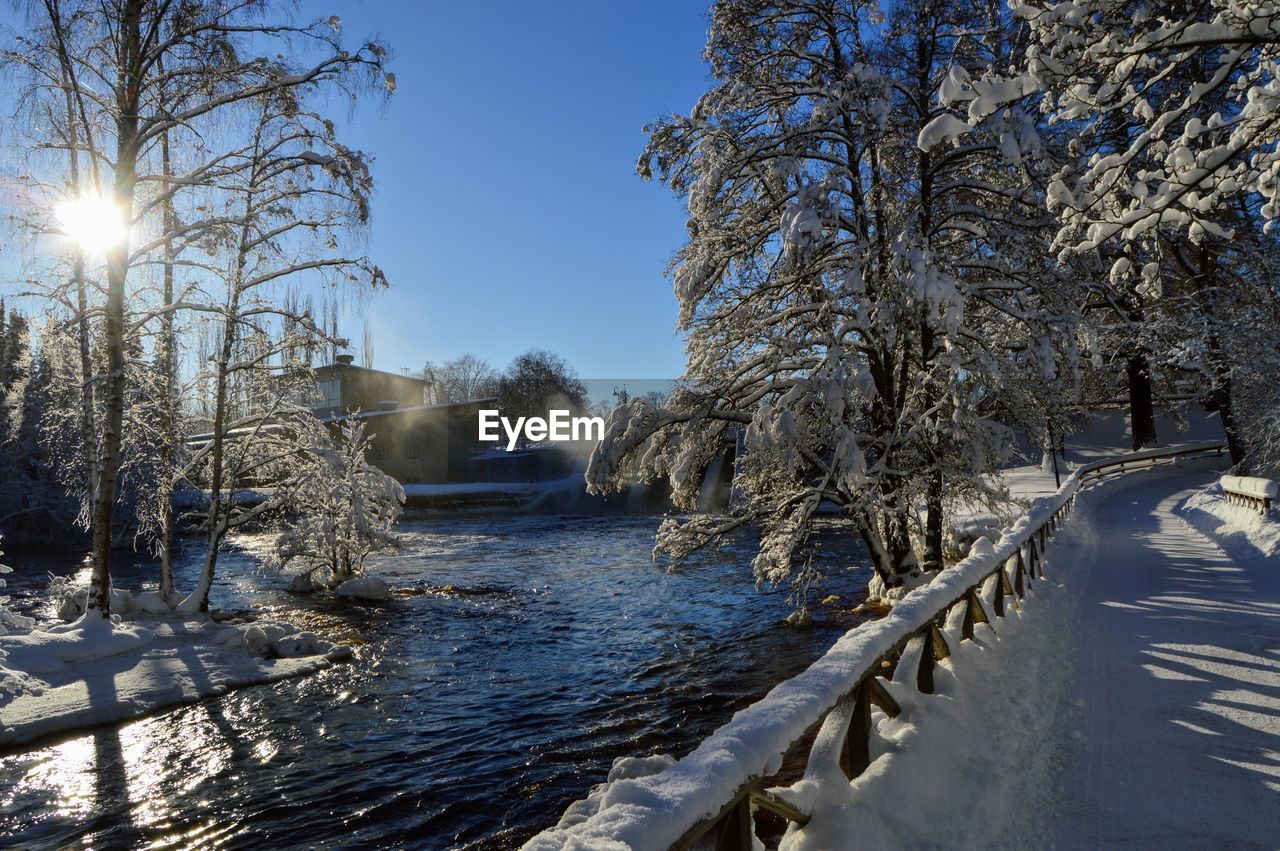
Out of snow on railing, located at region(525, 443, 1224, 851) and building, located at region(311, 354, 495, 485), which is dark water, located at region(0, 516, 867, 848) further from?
building, located at region(311, 354, 495, 485)

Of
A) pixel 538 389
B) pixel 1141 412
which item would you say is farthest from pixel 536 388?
pixel 1141 412

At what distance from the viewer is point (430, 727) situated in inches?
388

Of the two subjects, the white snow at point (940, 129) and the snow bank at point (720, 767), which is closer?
the snow bank at point (720, 767)

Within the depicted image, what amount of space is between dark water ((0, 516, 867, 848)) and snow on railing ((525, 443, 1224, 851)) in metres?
4.02

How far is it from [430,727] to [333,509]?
35.2 feet

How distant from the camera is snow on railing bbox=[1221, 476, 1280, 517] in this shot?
1453 centimetres

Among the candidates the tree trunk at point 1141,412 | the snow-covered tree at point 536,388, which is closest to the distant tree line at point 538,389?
the snow-covered tree at point 536,388

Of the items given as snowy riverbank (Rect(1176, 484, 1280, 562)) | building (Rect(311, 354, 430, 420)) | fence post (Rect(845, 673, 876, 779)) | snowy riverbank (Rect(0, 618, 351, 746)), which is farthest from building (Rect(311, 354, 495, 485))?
fence post (Rect(845, 673, 876, 779))

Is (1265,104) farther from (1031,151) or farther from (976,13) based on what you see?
(976,13)

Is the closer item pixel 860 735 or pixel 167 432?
pixel 860 735

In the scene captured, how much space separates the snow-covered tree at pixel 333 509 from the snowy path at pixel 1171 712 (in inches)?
601

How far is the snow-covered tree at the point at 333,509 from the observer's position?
17281 mm

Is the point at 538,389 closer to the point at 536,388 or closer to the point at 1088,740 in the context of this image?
the point at 536,388

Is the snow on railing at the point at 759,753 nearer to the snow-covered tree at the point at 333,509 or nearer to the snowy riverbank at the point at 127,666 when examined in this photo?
the snowy riverbank at the point at 127,666
